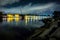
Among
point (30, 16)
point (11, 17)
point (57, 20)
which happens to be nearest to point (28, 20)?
point (30, 16)

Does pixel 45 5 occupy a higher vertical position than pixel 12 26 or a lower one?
higher

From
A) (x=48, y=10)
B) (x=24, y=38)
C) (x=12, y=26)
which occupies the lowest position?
(x=24, y=38)

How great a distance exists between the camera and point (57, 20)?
3.72m

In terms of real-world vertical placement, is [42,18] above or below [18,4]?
below

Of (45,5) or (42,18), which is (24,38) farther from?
(45,5)

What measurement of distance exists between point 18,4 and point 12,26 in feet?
1.51

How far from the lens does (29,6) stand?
3.77m

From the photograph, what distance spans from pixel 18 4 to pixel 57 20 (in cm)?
84

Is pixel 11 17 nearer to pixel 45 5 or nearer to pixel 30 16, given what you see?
pixel 30 16

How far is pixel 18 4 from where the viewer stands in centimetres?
380

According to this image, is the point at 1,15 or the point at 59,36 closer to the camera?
the point at 59,36

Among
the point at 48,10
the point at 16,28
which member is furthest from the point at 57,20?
the point at 16,28

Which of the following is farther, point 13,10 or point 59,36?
point 13,10

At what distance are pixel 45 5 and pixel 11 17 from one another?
27.9 inches
